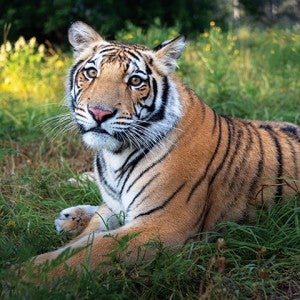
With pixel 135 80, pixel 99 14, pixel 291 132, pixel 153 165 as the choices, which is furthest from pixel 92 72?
pixel 99 14

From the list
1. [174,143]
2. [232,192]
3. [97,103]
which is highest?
[97,103]

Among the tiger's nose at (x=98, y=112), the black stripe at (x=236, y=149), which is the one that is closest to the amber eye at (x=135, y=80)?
the tiger's nose at (x=98, y=112)

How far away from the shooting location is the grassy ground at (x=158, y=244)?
2900mm

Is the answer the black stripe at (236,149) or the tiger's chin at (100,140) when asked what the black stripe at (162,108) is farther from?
the black stripe at (236,149)

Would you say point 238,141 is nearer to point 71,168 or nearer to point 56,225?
point 56,225

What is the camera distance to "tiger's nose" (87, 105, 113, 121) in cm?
326

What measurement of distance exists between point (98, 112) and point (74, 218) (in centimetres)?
99

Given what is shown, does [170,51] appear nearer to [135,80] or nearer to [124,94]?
[135,80]

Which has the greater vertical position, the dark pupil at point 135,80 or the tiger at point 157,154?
the dark pupil at point 135,80

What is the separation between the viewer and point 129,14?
10773 mm

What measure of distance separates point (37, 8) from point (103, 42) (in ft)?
24.1

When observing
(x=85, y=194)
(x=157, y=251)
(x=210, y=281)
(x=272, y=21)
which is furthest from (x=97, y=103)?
(x=272, y=21)

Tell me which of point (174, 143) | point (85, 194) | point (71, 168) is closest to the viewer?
point (174, 143)

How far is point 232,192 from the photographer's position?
3.68 metres
